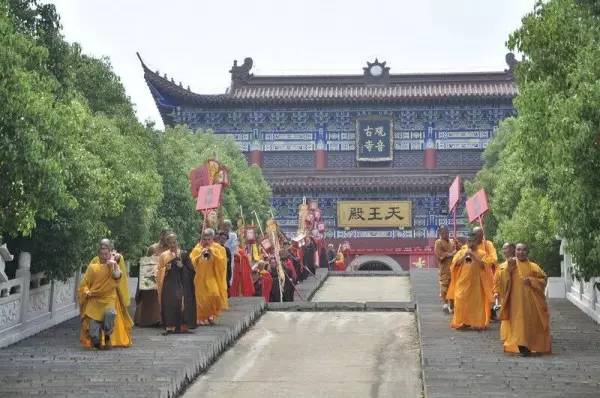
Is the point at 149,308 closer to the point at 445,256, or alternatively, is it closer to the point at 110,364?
the point at 110,364

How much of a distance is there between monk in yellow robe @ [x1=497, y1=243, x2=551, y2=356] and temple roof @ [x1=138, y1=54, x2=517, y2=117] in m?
27.1

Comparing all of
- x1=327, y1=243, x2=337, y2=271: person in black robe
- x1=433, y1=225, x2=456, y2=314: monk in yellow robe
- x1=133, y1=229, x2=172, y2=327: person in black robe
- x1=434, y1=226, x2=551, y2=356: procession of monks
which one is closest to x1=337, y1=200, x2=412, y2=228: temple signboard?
x1=327, y1=243, x2=337, y2=271: person in black robe

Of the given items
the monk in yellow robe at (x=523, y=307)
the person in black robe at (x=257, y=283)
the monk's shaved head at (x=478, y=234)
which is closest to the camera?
the monk in yellow robe at (x=523, y=307)

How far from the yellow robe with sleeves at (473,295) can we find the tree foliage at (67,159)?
4893 millimetres

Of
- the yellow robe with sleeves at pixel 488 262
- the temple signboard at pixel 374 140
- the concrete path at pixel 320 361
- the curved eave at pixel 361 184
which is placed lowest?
the concrete path at pixel 320 361

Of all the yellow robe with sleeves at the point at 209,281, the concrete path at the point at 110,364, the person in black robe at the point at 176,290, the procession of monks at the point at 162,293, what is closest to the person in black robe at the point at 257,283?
the procession of monks at the point at 162,293

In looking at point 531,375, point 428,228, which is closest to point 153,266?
point 531,375

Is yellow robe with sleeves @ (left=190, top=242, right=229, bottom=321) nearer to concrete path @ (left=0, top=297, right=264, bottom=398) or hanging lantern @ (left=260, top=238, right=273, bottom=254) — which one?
concrete path @ (left=0, top=297, right=264, bottom=398)

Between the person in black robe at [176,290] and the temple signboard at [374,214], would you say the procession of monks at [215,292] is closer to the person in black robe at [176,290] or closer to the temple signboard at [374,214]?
the person in black robe at [176,290]

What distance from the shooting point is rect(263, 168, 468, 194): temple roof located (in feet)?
112

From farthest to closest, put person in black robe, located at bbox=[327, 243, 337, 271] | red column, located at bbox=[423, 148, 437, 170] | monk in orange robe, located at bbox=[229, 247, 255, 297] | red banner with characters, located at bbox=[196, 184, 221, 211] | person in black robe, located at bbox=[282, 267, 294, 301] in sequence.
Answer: red column, located at bbox=[423, 148, 437, 170]
person in black robe, located at bbox=[327, 243, 337, 271]
person in black robe, located at bbox=[282, 267, 294, 301]
monk in orange robe, located at bbox=[229, 247, 255, 297]
red banner with characters, located at bbox=[196, 184, 221, 211]

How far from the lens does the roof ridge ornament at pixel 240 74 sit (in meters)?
38.3

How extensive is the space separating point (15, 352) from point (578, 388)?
5842mm

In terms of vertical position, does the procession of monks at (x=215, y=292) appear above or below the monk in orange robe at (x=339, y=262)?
below
